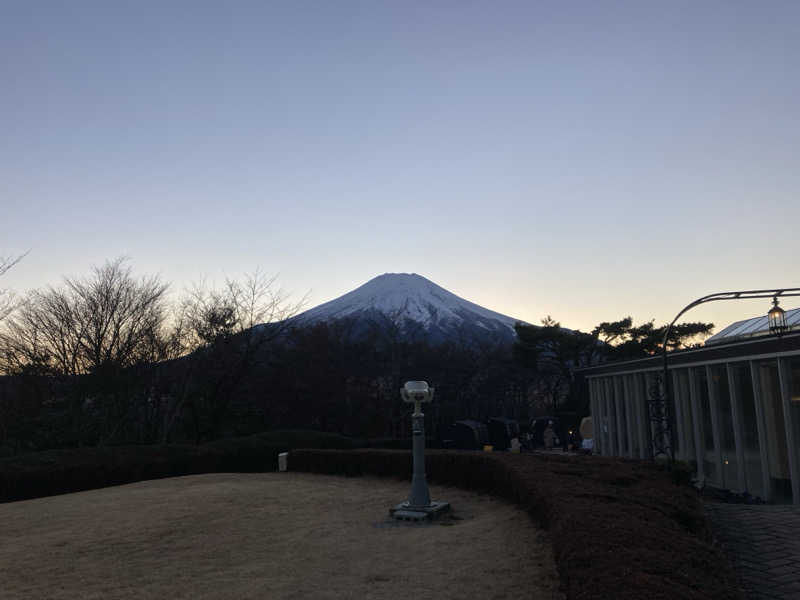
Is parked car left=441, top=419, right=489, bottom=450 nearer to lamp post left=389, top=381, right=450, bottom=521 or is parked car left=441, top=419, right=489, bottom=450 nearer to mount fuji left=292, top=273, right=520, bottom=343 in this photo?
lamp post left=389, top=381, right=450, bottom=521

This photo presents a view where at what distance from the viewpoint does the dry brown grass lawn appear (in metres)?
6.34

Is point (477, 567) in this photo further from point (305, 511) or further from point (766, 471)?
point (766, 471)

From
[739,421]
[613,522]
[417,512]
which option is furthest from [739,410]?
[613,522]

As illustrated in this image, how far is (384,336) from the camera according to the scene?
52.8 m

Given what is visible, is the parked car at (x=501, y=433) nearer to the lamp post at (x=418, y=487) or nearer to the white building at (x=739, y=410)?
the white building at (x=739, y=410)

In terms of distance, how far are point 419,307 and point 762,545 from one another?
132 m

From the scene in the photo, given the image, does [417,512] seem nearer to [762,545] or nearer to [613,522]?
[613,522]

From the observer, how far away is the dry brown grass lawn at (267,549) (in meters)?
6.34

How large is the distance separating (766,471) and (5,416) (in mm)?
25957

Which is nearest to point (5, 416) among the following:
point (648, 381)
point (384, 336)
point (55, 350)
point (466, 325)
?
point (55, 350)

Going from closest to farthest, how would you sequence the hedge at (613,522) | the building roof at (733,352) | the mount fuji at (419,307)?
1. the hedge at (613,522)
2. the building roof at (733,352)
3. the mount fuji at (419,307)

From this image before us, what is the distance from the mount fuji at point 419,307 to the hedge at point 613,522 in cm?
9028

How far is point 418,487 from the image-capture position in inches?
404

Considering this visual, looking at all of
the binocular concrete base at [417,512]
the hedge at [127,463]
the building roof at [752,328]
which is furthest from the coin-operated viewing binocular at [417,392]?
the building roof at [752,328]
